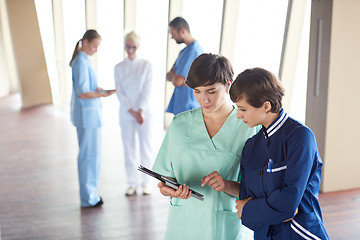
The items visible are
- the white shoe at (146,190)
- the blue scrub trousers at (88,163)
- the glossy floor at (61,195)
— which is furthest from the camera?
the white shoe at (146,190)

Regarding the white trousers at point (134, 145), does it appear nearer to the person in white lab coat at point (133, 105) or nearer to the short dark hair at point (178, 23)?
the person in white lab coat at point (133, 105)

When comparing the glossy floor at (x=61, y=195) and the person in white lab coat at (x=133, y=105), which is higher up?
the person in white lab coat at (x=133, y=105)

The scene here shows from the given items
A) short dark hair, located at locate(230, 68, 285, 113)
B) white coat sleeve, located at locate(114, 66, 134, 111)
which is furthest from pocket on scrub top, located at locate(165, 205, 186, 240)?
white coat sleeve, located at locate(114, 66, 134, 111)

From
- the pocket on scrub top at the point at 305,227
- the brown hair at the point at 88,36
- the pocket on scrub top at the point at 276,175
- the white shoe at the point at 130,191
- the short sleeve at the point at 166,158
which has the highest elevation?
the brown hair at the point at 88,36

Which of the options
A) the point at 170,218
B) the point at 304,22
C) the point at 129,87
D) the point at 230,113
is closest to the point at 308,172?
the point at 230,113

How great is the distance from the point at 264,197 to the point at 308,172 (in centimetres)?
17

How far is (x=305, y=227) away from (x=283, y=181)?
169 mm

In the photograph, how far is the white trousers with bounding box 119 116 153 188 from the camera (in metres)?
3.71

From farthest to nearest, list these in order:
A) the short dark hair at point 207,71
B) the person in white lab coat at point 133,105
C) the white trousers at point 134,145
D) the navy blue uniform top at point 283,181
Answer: the white trousers at point 134,145 → the person in white lab coat at point 133,105 → the short dark hair at point 207,71 → the navy blue uniform top at point 283,181

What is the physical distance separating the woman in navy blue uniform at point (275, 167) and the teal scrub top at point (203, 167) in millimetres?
120

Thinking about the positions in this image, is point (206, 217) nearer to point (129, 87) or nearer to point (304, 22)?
point (129, 87)

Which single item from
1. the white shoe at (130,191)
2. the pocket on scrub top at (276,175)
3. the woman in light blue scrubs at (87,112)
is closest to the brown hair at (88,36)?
the woman in light blue scrubs at (87,112)

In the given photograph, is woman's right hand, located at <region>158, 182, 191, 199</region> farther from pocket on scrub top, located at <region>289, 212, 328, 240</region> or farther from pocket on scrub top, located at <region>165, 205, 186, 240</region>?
pocket on scrub top, located at <region>289, 212, 328, 240</region>

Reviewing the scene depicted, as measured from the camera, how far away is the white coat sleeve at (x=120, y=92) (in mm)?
3482
